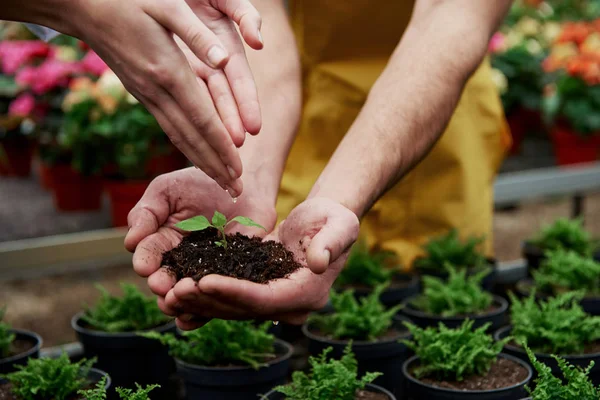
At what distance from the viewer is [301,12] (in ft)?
8.55

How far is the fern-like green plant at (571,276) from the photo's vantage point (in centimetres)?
228

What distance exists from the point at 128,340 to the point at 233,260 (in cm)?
67

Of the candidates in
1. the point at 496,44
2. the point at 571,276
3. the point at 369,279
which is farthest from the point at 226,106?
the point at 496,44

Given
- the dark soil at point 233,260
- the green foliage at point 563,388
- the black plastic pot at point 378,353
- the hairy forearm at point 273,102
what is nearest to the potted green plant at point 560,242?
the black plastic pot at point 378,353

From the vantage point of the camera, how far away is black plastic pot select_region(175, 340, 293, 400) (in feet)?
5.85

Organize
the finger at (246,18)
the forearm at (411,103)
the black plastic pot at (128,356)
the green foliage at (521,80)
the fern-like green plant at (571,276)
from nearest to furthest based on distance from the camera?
the finger at (246,18), the forearm at (411,103), the black plastic pot at (128,356), the fern-like green plant at (571,276), the green foliage at (521,80)

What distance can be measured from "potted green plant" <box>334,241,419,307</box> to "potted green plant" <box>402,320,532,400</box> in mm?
620

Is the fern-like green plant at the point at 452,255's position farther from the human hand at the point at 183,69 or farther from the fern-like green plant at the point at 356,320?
the human hand at the point at 183,69

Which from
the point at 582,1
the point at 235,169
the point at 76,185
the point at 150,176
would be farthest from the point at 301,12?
the point at 582,1

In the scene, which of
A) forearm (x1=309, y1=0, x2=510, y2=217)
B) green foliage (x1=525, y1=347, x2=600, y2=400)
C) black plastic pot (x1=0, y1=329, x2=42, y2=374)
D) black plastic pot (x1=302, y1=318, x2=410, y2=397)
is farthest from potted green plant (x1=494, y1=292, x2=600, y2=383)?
black plastic pot (x1=0, y1=329, x2=42, y2=374)

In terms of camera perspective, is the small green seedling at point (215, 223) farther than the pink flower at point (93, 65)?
No

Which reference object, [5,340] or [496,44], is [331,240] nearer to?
[5,340]

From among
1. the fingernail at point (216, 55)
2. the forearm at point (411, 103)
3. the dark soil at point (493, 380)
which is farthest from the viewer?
the dark soil at point (493, 380)

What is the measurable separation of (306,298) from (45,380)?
2.08 ft
